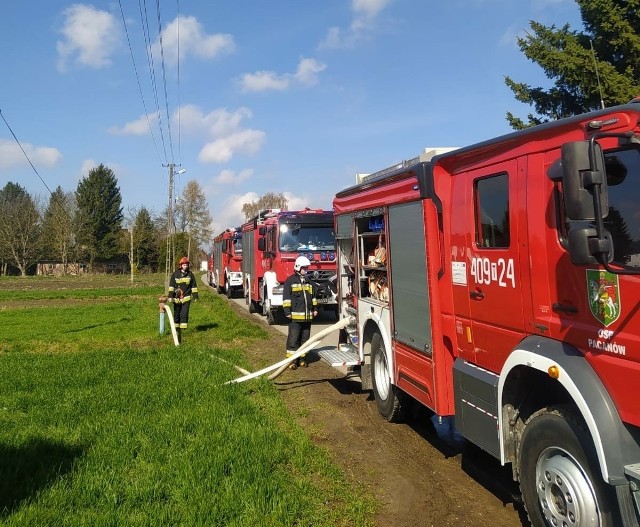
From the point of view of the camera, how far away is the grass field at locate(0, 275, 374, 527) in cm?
404

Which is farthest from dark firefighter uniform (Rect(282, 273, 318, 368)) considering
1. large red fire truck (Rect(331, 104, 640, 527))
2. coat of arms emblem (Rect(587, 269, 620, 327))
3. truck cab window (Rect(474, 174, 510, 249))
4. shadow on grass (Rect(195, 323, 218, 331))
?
coat of arms emblem (Rect(587, 269, 620, 327))

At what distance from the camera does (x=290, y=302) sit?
973 centimetres

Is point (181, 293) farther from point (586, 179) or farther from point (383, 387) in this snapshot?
point (586, 179)

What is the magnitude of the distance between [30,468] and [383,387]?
12.6 ft

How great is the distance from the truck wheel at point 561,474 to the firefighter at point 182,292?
10.0 m

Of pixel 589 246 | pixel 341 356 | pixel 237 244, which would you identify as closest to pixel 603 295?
pixel 589 246

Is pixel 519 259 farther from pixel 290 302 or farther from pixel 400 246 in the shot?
pixel 290 302

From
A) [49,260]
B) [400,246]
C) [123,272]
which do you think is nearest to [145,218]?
[123,272]

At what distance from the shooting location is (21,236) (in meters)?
63.0

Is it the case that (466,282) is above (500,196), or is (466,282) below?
below

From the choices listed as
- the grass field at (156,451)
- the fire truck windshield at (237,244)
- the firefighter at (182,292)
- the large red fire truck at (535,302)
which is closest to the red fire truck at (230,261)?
the fire truck windshield at (237,244)

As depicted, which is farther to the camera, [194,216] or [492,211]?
[194,216]

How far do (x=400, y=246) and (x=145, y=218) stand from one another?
7449cm

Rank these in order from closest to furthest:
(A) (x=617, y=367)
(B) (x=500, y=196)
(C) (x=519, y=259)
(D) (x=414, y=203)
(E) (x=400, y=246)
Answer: (A) (x=617, y=367) < (C) (x=519, y=259) < (B) (x=500, y=196) < (D) (x=414, y=203) < (E) (x=400, y=246)
